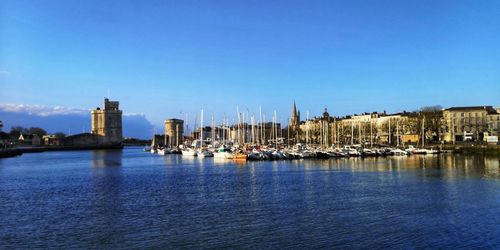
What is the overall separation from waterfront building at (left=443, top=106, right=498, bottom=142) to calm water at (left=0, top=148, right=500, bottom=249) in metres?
88.3

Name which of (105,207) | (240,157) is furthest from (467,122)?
(105,207)

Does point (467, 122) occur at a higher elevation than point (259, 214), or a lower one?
higher

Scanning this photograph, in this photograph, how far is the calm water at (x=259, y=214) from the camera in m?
20.6

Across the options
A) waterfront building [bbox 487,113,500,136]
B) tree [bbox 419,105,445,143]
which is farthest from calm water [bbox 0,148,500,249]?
waterfront building [bbox 487,113,500,136]

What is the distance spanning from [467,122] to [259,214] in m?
113

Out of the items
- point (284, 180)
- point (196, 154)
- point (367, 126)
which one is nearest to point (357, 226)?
point (284, 180)

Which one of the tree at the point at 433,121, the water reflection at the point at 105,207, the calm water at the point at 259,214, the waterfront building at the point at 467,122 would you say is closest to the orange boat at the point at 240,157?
the water reflection at the point at 105,207

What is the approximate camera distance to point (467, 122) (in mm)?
126000

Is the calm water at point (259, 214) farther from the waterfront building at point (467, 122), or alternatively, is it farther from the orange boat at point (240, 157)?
the waterfront building at point (467, 122)

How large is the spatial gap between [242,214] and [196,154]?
79730 mm

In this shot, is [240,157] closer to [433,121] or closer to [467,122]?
[433,121]

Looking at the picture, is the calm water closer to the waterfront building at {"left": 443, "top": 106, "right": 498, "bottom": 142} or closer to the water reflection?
the water reflection

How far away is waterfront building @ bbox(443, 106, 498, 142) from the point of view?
411ft

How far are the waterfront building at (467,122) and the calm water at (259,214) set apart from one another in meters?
88.3
